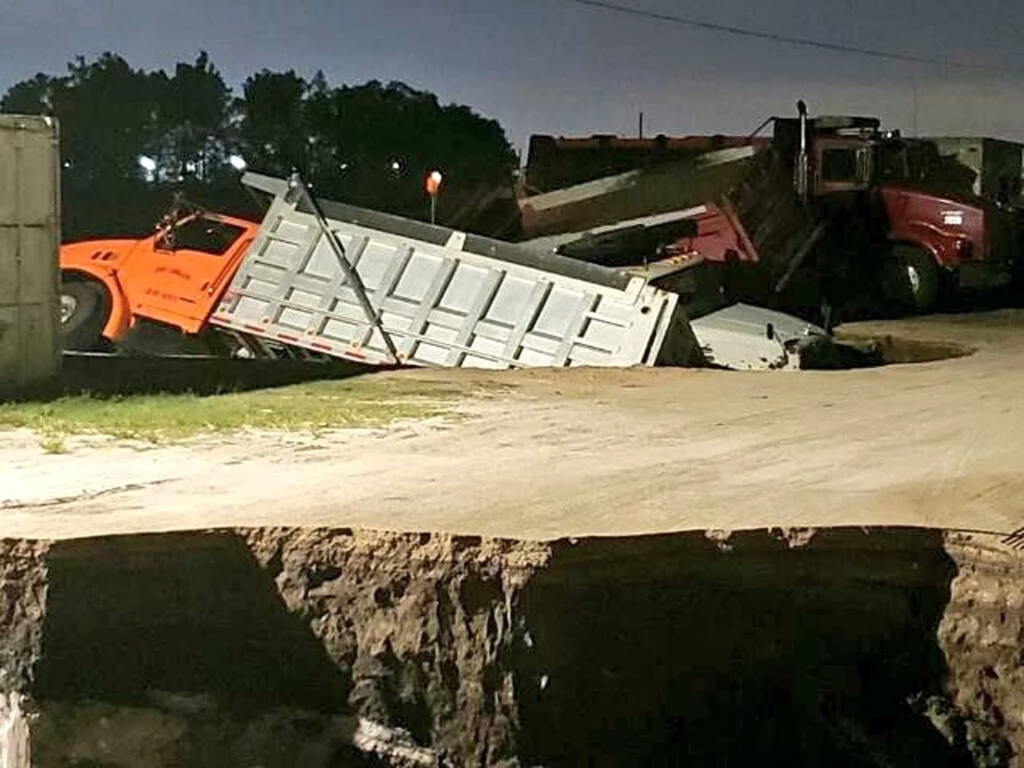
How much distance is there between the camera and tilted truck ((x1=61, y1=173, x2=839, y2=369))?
1336 cm

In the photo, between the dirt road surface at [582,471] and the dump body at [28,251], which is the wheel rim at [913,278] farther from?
the dump body at [28,251]

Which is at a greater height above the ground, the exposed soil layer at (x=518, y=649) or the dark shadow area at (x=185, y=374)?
the dark shadow area at (x=185, y=374)

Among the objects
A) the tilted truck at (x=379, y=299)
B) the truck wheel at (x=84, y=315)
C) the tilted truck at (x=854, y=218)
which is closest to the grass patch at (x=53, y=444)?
the tilted truck at (x=379, y=299)

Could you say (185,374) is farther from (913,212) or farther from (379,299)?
(913,212)

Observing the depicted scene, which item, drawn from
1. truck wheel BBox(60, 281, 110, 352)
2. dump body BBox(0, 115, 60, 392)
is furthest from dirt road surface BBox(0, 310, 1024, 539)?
truck wheel BBox(60, 281, 110, 352)

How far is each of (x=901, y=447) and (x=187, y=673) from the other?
12.1 feet

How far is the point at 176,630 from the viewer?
270 inches

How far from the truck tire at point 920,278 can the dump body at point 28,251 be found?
37.6ft

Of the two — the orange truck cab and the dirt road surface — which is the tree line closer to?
the orange truck cab

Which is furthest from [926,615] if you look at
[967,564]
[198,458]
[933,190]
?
[933,190]

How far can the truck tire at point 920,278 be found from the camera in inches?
787

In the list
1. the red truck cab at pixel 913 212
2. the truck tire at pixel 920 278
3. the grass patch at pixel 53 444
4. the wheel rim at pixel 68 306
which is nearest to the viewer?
the grass patch at pixel 53 444

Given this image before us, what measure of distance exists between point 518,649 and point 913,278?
577 inches

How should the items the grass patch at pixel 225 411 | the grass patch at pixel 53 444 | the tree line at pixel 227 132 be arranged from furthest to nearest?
1. the tree line at pixel 227 132
2. the grass patch at pixel 225 411
3. the grass patch at pixel 53 444
